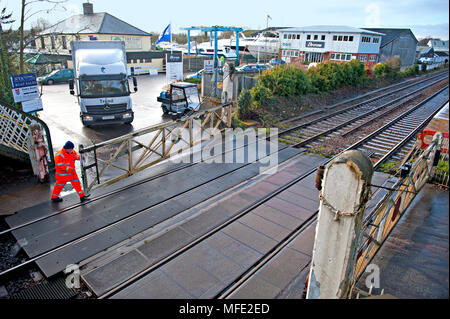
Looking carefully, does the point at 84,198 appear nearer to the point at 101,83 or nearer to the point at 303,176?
the point at 303,176

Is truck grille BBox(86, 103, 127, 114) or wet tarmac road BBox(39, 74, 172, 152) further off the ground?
truck grille BBox(86, 103, 127, 114)

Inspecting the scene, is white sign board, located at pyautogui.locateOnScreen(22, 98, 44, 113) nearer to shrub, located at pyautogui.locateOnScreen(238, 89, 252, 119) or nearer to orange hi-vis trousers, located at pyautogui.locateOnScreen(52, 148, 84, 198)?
orange hi-vis trousers, located at pyautogui.locateOnScreen(52, 148, 84, 198)

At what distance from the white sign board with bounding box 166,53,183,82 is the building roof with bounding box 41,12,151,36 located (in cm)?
1619

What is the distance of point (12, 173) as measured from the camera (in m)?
9.62

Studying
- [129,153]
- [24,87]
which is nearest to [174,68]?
[24,87]

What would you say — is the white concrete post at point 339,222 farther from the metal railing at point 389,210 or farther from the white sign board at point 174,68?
the white sign board at point 174,68

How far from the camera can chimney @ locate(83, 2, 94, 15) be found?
1486 inches

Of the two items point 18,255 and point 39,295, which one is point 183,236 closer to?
point 39,295

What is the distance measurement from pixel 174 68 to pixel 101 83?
33.2ft

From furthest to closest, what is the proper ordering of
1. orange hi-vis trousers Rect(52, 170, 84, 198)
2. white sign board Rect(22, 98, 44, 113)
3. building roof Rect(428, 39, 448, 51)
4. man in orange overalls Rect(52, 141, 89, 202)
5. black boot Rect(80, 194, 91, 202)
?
building roof Rect(428, 39, 448, 51) < white sign board Rect(22, 98, 44, 113) < black boot Rect(80, 194, 91, 202) < orange hi-vis trousers Rect(52, 170, 84, 198) < man in orange overalls Rect(52, 141, 89, 202)

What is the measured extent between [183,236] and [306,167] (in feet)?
18.5

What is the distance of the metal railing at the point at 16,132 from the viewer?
977 cm

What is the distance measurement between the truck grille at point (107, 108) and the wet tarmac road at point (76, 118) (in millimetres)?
912

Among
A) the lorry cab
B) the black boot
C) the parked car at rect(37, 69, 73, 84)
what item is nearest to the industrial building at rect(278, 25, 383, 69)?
the parked car at rect(37, 69, 73, 84)
